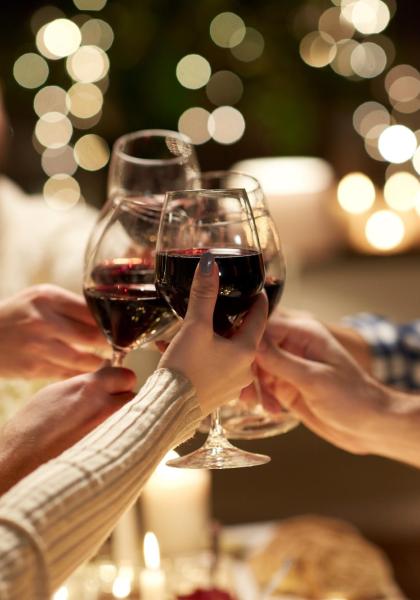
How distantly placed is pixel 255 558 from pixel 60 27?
3.40 m

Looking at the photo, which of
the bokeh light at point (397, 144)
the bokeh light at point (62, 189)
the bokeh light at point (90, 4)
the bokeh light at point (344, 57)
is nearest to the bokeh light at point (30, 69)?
the bokeh light at point (90, 4)

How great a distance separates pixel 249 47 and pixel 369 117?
1129 millimetres

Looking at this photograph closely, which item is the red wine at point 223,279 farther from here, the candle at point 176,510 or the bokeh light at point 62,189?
the bokeh light at point 62,189

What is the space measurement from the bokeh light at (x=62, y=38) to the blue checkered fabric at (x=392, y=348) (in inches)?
120

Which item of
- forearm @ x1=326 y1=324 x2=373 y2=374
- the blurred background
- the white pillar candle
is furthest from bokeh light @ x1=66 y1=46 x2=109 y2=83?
the white pillar candle

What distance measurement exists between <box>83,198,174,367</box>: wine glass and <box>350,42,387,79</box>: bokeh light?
3973 mm

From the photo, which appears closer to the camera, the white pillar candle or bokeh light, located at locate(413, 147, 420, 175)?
the white pillar candle

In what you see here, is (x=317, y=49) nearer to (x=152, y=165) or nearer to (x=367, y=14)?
(x=367, y=14)

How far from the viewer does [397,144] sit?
5.43m

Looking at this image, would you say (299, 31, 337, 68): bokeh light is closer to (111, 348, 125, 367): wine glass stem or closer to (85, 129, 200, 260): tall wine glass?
(85, 129, 200, 260): tall wine glass

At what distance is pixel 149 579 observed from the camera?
1.34 metres

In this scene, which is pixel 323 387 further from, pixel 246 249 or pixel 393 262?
pixel 393 262

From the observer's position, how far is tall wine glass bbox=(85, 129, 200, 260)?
1272mm

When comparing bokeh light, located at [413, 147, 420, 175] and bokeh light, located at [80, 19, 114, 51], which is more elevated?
bokeh light, located at [80, 19, 114, 51]
